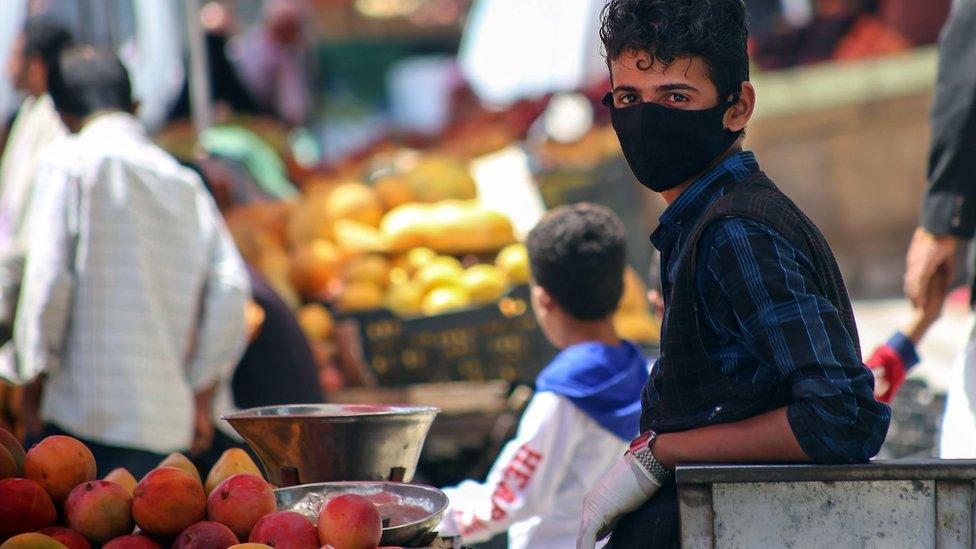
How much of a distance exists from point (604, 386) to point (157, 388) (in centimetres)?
160

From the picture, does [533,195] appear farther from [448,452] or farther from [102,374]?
[102,374]

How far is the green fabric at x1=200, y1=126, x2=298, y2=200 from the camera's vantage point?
6766 mm

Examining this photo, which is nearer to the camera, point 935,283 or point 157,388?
point 935,283

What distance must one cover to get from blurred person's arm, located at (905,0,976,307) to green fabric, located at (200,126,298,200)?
169 inches

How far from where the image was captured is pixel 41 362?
141 inches

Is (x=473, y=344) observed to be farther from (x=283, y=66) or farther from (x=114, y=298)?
(x=283, y=66)

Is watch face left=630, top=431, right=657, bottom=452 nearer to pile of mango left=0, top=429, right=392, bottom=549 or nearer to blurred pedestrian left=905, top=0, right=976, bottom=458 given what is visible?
pile of mango left=0, top=429, right=392, bottom=549

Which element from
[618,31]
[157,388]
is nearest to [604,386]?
[618,31]


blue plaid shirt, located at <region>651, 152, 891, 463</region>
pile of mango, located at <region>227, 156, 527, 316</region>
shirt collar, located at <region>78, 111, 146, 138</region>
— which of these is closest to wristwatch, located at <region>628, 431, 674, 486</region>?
blue plaid shirt, located at <region>651, 152, 891, 463</region>

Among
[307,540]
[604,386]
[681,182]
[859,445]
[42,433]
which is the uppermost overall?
[681,182]

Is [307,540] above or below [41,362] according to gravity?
above

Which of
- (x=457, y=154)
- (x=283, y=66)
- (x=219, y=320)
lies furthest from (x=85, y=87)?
(x=283, y=66)

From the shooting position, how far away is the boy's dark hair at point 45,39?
15.0ft

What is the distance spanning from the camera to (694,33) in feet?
6.01
